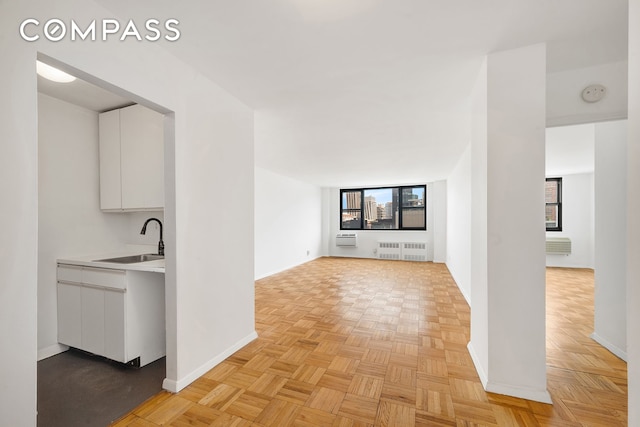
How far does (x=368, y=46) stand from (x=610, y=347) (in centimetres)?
333

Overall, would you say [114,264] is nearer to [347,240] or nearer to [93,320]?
[93,320]

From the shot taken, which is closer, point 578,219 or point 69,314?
point 69,314

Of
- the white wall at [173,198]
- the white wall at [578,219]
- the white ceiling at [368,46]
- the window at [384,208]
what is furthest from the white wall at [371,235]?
the white wall at [173,198]

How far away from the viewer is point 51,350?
230 cm

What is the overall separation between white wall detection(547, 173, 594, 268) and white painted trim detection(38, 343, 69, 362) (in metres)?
9.27

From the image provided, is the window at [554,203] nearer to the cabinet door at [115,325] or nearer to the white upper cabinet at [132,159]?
the white upper cabinet at [132,159]

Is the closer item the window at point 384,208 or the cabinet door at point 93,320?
the cabinet door at point 93,320

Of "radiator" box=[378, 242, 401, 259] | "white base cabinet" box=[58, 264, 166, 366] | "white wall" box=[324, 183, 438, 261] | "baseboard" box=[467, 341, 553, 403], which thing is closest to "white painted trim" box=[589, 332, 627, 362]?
"baseboard" box=[467, 341, 553, 403]

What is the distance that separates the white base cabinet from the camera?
2.05 metres

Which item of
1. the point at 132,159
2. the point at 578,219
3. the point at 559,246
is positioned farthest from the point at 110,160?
the point at 578,219

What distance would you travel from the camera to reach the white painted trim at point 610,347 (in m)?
2.20

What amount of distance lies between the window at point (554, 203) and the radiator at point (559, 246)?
367 millimetres

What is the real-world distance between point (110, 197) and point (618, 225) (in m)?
4.84

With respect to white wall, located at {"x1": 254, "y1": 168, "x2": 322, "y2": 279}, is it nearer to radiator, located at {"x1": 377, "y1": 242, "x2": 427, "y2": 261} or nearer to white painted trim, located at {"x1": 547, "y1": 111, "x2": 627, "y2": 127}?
radiator, located at {"x1": 377, "y1": 242, "x2": 427, "y2": 261}
